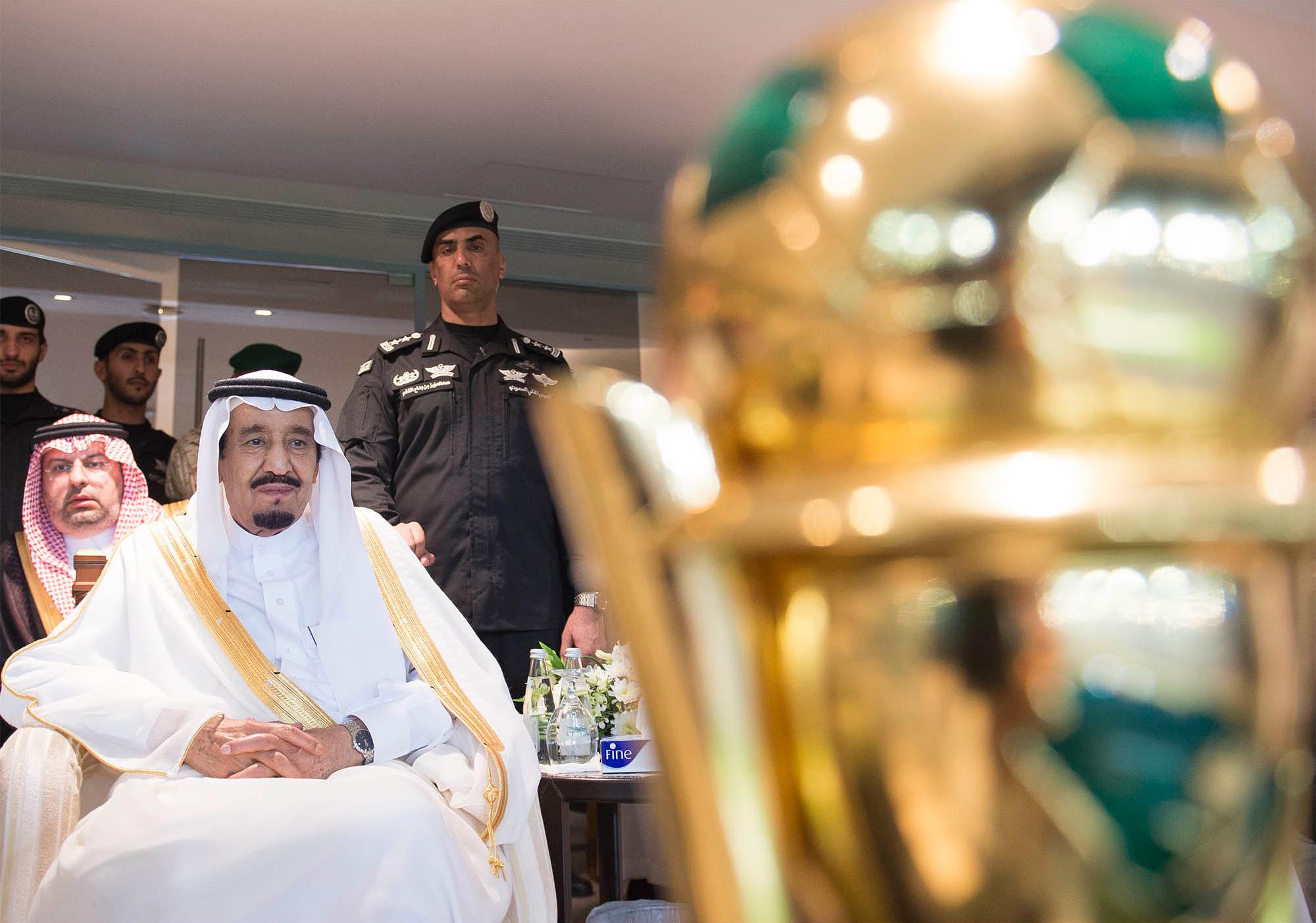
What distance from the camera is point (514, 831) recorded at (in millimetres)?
2311

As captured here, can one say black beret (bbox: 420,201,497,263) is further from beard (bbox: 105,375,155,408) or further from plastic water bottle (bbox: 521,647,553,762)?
plastic water bottle (bbox: 521,647,553,762)

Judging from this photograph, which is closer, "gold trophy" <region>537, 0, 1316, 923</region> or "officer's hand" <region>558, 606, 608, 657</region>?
"gold trophy" <region>537, 0, 1316, 923</region>

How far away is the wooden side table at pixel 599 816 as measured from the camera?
92.7 inches

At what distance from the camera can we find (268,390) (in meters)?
2.75

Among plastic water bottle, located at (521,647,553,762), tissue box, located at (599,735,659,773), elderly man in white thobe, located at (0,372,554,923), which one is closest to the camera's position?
elderly man in white thobe, located at (0,372,554,923)

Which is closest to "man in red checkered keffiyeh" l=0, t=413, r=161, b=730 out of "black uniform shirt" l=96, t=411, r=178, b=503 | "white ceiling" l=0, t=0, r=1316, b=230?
"black uniform shirt" l=96, t=411, r=178, b=503

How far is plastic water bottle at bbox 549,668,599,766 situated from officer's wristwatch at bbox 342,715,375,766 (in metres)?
0.48

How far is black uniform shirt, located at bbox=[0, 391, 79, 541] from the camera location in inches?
170

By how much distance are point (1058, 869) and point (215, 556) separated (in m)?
2.71

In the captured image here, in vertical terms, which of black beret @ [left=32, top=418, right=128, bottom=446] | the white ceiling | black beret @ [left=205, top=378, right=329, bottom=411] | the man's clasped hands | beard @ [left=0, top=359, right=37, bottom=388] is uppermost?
the white ceiling

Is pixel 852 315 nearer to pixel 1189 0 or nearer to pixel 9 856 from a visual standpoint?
pixel 9 856

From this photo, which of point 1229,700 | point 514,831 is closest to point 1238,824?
point 1229,700

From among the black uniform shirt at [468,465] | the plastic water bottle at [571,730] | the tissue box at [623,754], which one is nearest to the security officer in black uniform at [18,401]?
the black uniform shirt at [468,465]

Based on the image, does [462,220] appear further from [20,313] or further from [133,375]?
[20,313]
